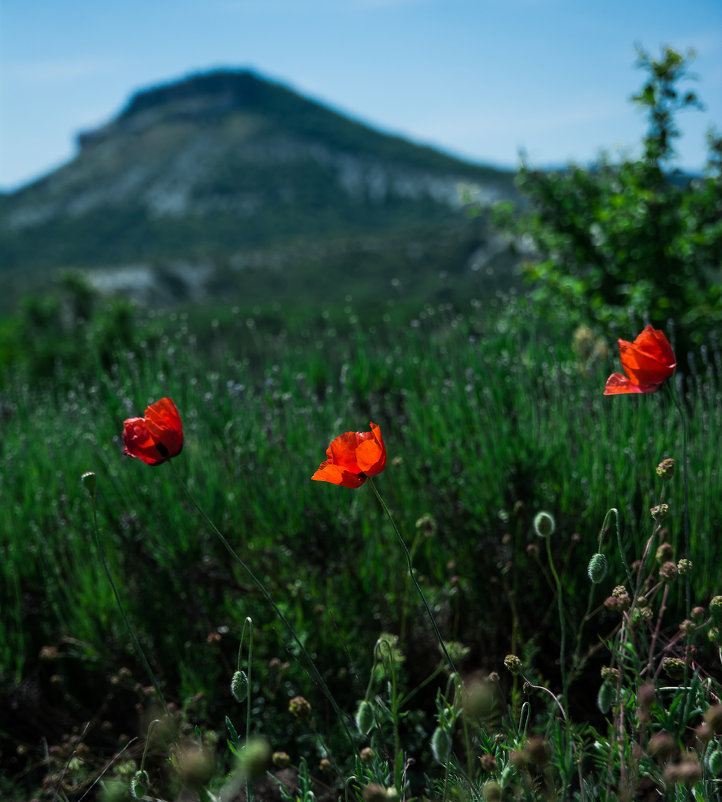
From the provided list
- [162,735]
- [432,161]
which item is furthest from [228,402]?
[432,161]

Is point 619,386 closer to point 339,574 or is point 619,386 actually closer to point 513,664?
point 513,664

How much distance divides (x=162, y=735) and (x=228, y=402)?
2.06 metres

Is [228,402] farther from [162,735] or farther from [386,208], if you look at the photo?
[386,208]

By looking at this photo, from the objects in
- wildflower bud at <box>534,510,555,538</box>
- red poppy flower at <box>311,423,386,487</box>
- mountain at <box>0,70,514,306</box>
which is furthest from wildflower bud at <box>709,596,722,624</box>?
mountain at <box>0,70,514,306</box>

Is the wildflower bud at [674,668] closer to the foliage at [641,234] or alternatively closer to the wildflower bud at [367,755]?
the wildflower bud at [367,755]

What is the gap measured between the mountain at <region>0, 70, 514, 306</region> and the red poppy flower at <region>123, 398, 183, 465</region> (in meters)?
42.5

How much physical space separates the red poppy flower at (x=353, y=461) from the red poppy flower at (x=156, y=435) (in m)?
0.36

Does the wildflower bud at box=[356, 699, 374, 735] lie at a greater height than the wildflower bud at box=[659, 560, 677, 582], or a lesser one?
lesser

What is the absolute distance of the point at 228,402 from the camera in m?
3.41

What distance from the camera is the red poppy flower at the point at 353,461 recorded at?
4.53 feet

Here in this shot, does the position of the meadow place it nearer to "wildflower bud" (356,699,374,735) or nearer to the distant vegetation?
the distant vegetation

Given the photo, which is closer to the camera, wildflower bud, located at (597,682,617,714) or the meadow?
wildflower bud, located at (597,682,617,714)

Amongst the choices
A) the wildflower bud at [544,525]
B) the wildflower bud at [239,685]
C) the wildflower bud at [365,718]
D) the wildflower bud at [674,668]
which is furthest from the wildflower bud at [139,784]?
the wildflower bud at [674,668]

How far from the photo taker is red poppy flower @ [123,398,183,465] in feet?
5.11
